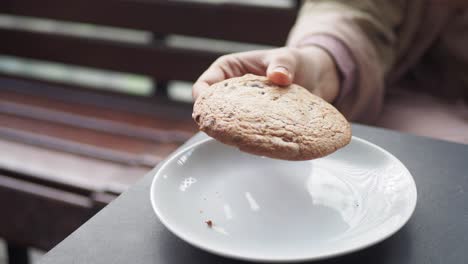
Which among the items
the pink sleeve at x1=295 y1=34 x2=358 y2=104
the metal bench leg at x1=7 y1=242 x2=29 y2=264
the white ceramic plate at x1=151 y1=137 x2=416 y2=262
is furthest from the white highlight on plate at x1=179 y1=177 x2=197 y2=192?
the metal bench leg at x1=7 y1=242 x2=29 y2=264

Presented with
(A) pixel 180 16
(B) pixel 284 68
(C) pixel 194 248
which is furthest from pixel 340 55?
(A) pixel 180 16

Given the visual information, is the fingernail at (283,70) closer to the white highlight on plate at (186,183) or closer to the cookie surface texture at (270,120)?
the cookie surface texture at (270,120)

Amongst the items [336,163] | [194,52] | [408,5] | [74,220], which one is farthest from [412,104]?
[74,220]

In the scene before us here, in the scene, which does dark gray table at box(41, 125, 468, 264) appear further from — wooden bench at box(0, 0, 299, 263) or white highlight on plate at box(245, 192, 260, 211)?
wooden bench at box(0, 0, 299, 263)

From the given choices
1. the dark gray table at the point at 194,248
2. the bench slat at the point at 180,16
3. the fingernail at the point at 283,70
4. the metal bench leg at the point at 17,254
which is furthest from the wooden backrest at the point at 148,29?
the dark gray table at the point at 194,248

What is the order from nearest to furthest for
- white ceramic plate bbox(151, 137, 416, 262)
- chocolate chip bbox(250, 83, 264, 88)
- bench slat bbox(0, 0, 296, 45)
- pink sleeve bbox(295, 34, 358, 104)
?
white ceramic plate bbox(151, 137, 416, 262)
chocolate chip bbox(250, 83, 264, 88)
pink sleeve bbox(295, 34, 358, 104)
bench slat bbox(0, 0, 296, 45)

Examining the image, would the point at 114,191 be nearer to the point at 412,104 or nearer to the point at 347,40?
the point at 347,40
